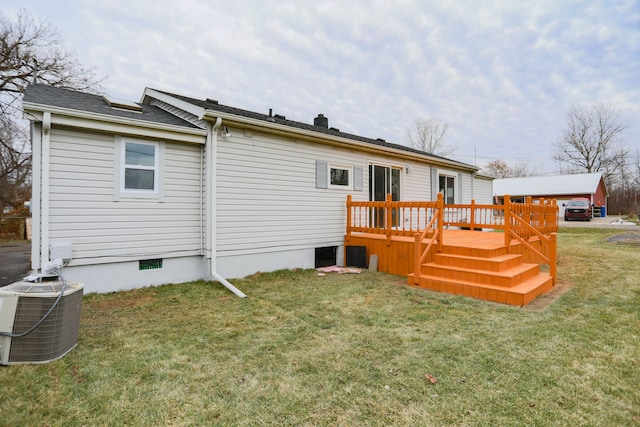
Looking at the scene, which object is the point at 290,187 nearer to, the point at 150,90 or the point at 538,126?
the point at 150,90

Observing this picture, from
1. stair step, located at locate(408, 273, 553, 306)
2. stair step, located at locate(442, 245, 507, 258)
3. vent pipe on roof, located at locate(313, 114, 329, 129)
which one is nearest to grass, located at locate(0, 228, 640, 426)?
stair step, located at locate(408, 273, 553, 306)

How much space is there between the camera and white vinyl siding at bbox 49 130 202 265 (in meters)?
4.80

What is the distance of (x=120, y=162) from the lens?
208 inches

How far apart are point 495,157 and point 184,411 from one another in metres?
49.4

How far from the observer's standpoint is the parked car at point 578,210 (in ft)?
75.6

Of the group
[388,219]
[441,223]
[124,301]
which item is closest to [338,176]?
[388,219]

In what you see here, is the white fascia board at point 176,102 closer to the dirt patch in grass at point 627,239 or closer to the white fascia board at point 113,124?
the white fascia board at point 113,124

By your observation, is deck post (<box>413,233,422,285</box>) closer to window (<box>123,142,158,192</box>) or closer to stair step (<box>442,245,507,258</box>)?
stair step (<box>442,245,507,258</box>)

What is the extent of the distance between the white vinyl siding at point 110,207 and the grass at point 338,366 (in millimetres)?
975

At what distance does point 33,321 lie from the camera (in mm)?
2693

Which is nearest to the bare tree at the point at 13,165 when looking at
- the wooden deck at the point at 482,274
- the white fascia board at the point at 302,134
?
the white fascia board at the point at 302,134

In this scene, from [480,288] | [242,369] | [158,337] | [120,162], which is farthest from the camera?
[120,162]

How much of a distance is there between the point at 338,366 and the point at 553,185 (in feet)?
118

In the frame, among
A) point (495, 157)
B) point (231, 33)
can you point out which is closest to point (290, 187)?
point (231, 33)
